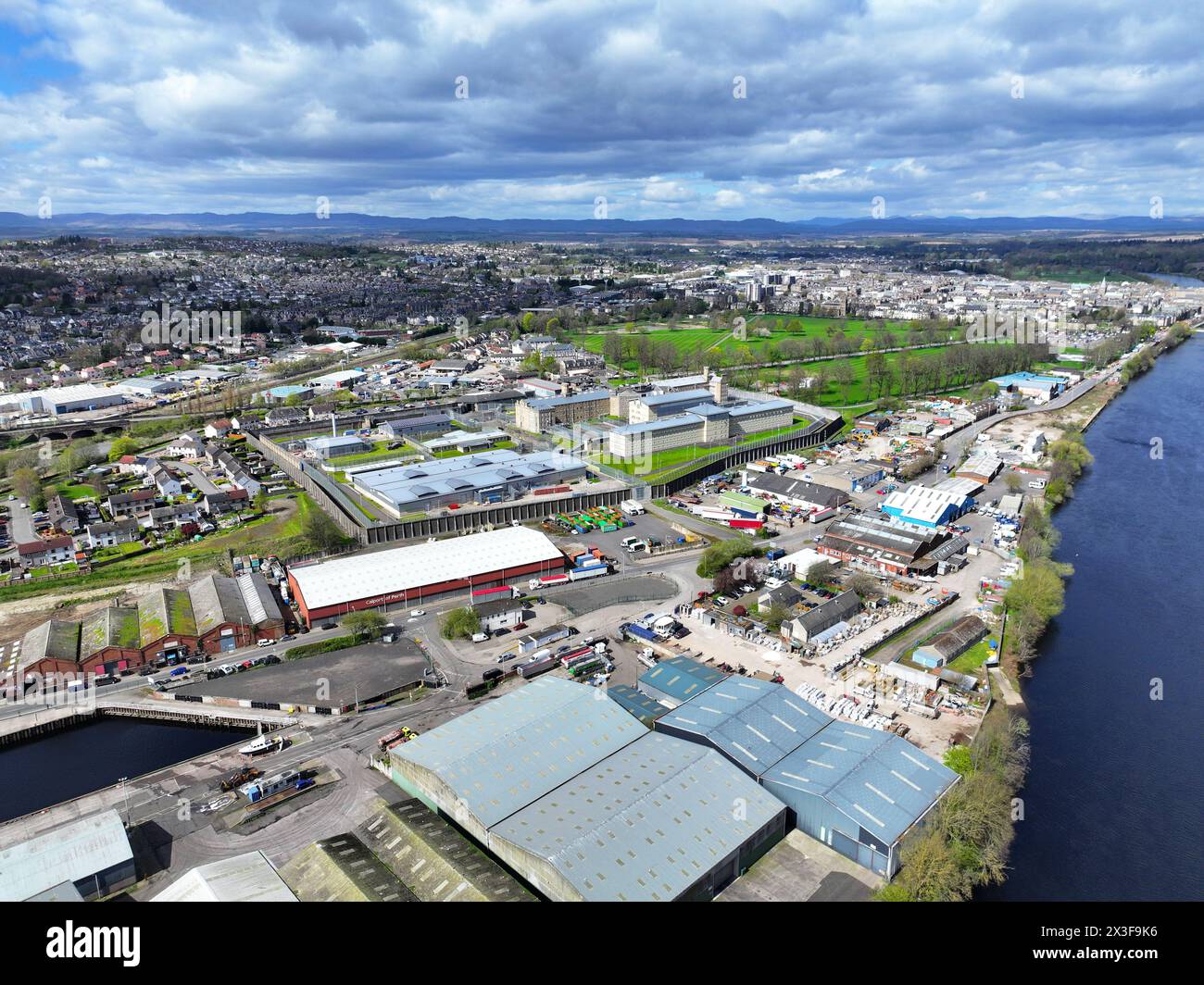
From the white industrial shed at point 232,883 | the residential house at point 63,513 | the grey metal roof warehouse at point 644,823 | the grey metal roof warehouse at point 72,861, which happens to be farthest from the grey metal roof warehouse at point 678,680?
the residential house at point 63,513

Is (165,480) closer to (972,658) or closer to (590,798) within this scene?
(590,798)

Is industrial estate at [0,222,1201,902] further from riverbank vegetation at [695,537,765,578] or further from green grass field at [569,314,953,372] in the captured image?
green grass field at [569,314,953,372]

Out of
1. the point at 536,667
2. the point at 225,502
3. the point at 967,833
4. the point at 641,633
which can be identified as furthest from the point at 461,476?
the point at 967,833

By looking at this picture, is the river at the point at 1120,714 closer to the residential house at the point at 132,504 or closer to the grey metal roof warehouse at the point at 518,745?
the grey metal roof warehouse at the point at 518,745

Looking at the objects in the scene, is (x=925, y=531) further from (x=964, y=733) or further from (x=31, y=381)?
(x=31, y=381)

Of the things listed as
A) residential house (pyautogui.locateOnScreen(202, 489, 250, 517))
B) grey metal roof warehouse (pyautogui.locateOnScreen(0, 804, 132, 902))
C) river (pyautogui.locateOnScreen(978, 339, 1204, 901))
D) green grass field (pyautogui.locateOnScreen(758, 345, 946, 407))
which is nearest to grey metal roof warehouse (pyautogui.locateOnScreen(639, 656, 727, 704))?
river (pyautogui.locateOnScreen(978, 339, 1204, 901))
